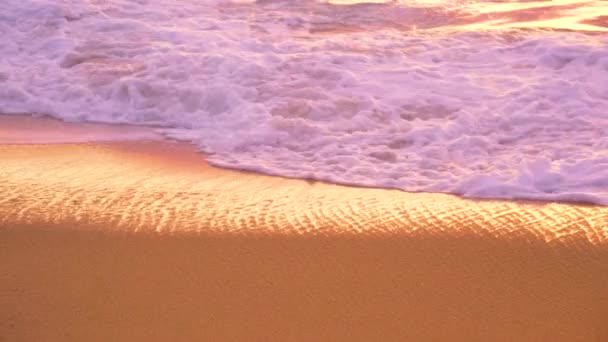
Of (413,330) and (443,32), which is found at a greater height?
(443,32)

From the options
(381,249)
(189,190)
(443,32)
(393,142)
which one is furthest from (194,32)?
(381,249)

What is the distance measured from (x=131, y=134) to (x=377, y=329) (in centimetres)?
308

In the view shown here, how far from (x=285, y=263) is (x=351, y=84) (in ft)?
9.73

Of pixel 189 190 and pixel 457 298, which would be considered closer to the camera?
pixel 457 298

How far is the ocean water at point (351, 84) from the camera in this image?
16.6 feet

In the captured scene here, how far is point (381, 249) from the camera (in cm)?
380

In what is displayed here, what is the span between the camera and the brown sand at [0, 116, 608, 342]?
10.6ft

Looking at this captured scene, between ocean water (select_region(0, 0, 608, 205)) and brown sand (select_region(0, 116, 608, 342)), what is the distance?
0.52 m

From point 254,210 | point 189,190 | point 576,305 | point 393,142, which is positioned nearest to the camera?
point 576,305

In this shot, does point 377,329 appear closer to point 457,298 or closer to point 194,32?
point 457,298

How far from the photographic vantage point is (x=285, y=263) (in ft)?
12.1

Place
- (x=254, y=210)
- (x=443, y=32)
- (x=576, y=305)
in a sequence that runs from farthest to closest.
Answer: (x=443, y=32), (x=254, y=210), (x=576, y=305)

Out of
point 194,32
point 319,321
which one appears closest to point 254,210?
point 319,321

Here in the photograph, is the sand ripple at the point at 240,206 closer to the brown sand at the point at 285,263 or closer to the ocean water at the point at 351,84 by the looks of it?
the brown sand at the point at 285,263
